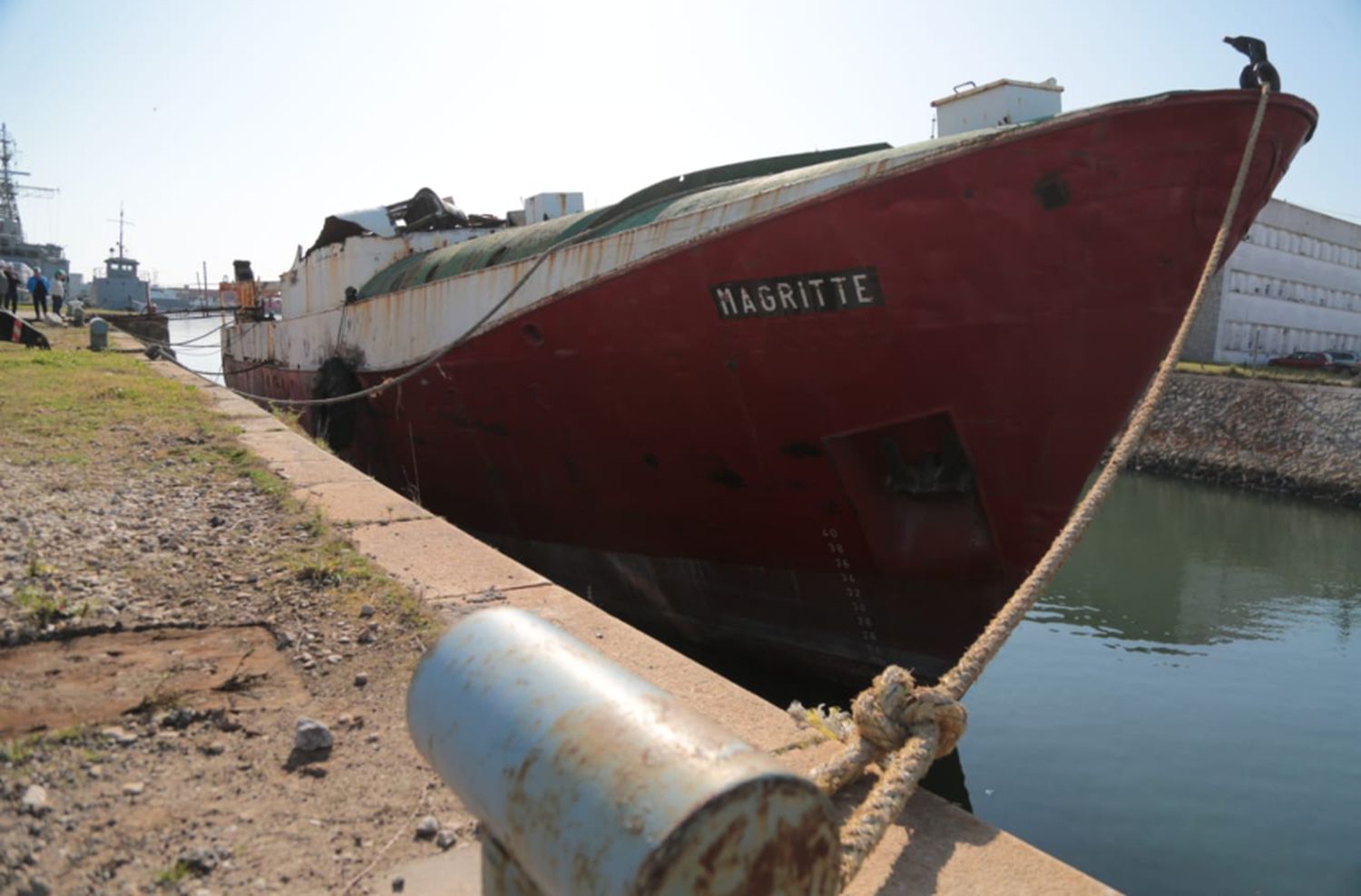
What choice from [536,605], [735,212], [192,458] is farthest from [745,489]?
[192,458]

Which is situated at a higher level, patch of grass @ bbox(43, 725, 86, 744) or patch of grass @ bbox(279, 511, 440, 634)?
patch of grass @ bbox(279, 511, 440, 634)

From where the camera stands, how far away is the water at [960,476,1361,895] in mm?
5078

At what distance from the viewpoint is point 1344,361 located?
27.5 m

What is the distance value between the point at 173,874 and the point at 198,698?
0.92 metres

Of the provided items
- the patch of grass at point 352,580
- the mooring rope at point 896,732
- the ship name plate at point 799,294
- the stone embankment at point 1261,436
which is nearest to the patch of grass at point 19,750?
the patch of grass at point 352,580

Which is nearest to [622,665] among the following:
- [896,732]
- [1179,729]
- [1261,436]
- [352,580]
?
[896,732]

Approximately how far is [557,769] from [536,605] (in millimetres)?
2327

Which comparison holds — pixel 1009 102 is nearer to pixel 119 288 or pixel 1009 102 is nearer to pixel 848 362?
pixel 848 362

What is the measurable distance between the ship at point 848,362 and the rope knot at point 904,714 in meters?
3.30

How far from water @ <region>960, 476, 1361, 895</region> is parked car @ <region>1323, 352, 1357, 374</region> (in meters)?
16.5

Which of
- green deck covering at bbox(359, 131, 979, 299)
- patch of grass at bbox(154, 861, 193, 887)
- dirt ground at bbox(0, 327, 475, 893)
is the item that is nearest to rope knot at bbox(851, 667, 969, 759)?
dirt ground at bbox(0, 327, 475, 893)

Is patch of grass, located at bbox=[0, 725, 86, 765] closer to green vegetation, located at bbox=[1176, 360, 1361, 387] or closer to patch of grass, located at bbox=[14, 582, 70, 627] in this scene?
patch of grass, located at bbox=[14, 582, 70, 627]

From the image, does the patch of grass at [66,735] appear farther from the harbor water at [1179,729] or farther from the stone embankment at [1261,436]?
the stone embankment at [1261,436]

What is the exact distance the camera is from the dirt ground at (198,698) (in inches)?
78.4
